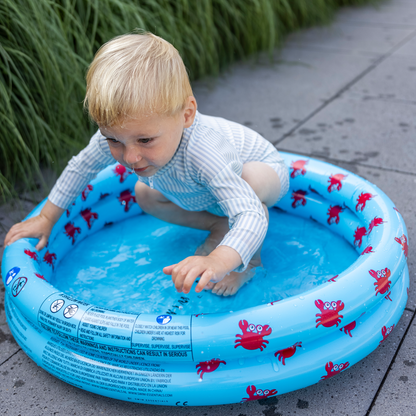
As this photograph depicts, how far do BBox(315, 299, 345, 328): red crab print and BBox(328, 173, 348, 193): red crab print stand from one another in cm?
84

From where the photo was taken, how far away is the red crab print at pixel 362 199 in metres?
2.07

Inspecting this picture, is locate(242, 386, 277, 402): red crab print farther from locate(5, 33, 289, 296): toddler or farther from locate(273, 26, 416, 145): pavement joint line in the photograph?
locate(273, 26, 416, 145): pavement joint line

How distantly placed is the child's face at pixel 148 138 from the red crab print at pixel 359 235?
90cm

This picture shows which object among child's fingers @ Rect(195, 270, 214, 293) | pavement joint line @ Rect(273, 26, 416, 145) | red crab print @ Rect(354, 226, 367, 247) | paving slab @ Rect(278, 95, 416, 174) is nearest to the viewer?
child's fingers @ Rect(195, 270, 214, 293)

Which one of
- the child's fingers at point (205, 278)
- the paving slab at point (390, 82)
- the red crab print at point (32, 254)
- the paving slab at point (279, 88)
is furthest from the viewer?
the paving slab at point (390, 82)

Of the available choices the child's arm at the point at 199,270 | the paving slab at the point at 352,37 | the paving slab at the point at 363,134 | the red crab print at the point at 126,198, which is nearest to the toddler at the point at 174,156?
the child's arm at the point at 199,270

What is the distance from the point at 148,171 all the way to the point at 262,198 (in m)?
0.50

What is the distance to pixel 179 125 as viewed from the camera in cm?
160

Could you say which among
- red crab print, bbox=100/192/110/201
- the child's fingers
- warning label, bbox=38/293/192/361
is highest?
the child's fingers

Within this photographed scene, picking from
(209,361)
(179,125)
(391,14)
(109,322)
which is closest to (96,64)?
(179,125)

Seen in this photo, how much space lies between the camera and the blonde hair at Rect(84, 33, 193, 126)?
4.75 feet

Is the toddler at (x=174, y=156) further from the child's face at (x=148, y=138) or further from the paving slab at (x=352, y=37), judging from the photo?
the paving slab at (x=352, y=37)

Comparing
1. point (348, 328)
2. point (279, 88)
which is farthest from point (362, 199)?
point (279, 88)

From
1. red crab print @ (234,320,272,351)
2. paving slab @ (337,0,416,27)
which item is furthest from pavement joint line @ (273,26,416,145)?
red crab print @ (234,320,272,351)
